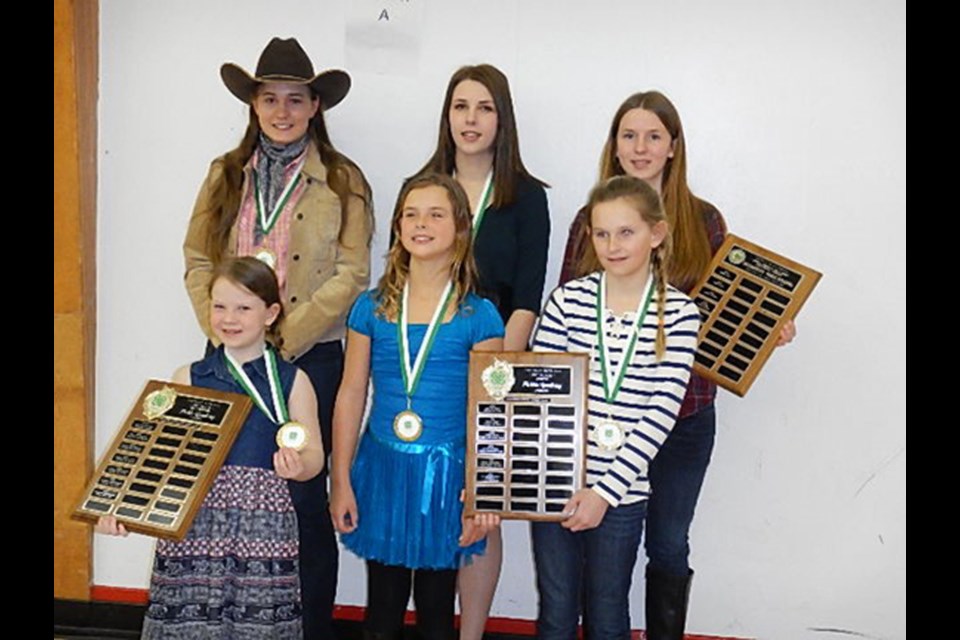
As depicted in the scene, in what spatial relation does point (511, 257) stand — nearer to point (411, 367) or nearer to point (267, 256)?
point (411, 367)

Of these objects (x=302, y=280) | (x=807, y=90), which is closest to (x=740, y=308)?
(x=807, y=90)

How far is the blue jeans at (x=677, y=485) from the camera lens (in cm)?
280

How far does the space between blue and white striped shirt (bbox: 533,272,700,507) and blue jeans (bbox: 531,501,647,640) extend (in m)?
0.07

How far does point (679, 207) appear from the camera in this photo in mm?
2820

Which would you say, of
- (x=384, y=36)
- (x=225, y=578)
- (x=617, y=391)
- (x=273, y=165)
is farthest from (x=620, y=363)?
(x=384, y=36)

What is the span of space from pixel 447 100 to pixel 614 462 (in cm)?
117

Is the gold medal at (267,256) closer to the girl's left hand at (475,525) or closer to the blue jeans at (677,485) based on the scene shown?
the girl's left hand at (475,525)

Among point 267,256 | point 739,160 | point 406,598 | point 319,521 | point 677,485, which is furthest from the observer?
point 739,160

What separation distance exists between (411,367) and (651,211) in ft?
2.35

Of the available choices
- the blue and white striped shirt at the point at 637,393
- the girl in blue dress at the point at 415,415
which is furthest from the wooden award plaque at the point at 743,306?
the girl in blue dress at the point at 415,415

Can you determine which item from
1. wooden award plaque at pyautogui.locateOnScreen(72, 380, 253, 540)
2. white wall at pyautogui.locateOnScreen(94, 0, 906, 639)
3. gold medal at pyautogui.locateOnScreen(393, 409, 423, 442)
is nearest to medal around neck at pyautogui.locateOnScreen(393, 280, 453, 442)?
gold medal at pyautogui.locateOnScreen(393, 409, 423, 442)

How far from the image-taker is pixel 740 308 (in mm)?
2721

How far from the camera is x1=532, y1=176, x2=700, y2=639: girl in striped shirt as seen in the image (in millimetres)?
2488

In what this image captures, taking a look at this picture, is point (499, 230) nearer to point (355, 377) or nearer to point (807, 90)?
point (355, 377)
